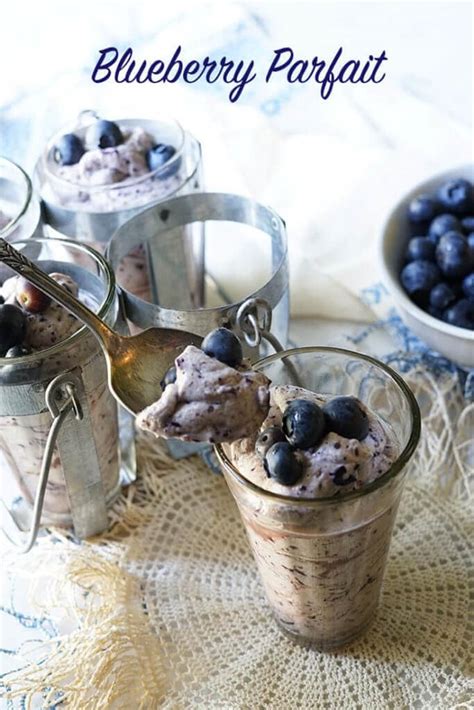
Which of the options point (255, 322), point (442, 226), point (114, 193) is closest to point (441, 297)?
point (442, 226)

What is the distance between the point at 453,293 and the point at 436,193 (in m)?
0.20

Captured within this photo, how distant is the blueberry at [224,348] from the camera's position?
0.85 metres

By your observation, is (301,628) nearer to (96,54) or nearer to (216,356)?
(216,356)

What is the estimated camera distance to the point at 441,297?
4.16 feet

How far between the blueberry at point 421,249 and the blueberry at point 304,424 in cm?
54

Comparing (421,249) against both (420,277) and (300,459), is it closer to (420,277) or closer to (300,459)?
(420,277)

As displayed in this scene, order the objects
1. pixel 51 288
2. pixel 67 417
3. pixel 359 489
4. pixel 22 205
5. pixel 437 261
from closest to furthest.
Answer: pixel 359 489, pixel 51 288, pixel 67 417, pixel 22 205, pixel 437 261

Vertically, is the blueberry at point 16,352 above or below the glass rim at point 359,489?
above

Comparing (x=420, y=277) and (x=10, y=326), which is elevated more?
(x=10, y=326)

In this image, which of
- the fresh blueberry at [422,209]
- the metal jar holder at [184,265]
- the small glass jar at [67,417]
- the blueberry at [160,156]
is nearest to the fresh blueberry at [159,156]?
the blueberry at [160,156]

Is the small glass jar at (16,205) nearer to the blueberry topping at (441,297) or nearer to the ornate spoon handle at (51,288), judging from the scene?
the ornate spoon handle at (51,288)

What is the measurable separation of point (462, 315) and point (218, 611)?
0.52 metres

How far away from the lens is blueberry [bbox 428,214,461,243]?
4.36 feet

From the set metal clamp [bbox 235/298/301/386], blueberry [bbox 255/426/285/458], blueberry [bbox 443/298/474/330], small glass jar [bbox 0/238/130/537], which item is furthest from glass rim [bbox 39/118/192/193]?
blueberry [bbox 255/426/285/458]
